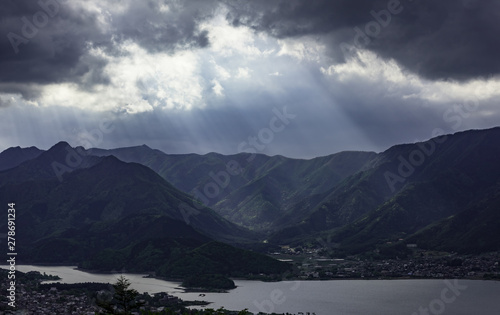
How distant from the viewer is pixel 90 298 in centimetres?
19362

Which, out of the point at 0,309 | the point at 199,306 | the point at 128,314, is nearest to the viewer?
the point at 128,314

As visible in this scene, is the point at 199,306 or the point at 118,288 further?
the point at 199,306

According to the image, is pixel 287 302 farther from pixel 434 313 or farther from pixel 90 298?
pixel 90 298

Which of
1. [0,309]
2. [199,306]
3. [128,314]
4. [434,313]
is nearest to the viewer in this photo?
[128,314]

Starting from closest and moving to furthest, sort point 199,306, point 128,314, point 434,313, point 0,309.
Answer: point 128,314
point 0,309
point 434,313
point 199,306

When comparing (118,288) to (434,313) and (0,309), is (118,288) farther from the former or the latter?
(434,313)

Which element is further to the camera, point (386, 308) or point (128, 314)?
point (386, 308)

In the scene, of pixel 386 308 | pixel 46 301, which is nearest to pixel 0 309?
pixel 46 301

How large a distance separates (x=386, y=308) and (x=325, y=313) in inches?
937

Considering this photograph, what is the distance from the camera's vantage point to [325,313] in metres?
177

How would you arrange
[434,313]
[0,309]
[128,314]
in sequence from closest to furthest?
1. [128,314]
2. [0,309]
3. [434,313]

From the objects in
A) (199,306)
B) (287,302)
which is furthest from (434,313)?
(199,306)

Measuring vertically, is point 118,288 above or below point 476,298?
above

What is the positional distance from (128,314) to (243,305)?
102 meters
